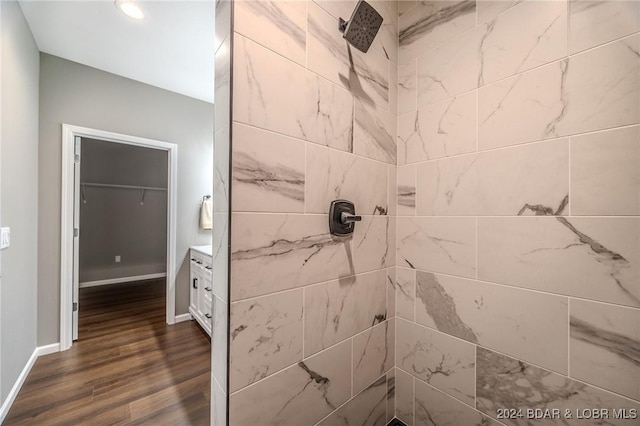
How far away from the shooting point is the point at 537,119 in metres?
0.76

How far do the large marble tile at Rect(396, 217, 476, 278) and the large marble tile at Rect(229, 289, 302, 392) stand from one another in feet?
1.79

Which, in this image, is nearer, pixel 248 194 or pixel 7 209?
pixel 248 194

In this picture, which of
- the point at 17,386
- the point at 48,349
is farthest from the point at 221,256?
the point at 48,349

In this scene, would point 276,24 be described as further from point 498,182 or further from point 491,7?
point 498,182

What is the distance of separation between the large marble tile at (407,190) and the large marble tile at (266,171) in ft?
1.72

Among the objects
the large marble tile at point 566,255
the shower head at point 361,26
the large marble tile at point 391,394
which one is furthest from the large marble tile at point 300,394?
the shower head at point 361,26

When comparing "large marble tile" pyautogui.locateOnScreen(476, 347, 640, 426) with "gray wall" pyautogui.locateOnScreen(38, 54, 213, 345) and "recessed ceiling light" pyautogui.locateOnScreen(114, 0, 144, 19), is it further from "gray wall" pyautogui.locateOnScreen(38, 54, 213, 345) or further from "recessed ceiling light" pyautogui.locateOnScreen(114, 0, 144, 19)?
"gray wall" pyautogui.locateOnScreen(38, 54, 213, 345)

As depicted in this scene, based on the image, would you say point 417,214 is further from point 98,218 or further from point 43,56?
point 98,218

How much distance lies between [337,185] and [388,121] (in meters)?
0.43

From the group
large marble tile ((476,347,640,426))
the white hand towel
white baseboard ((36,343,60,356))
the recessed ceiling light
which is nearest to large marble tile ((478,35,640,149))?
large marble tile ((476,347,640,426))

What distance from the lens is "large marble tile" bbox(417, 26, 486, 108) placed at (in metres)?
0.90

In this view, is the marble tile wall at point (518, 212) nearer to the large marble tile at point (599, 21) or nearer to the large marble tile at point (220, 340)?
the large marble tile at point (599, 21)

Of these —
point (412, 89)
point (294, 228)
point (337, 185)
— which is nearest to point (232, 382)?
point (294, 228)

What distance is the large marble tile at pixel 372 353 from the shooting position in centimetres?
97
